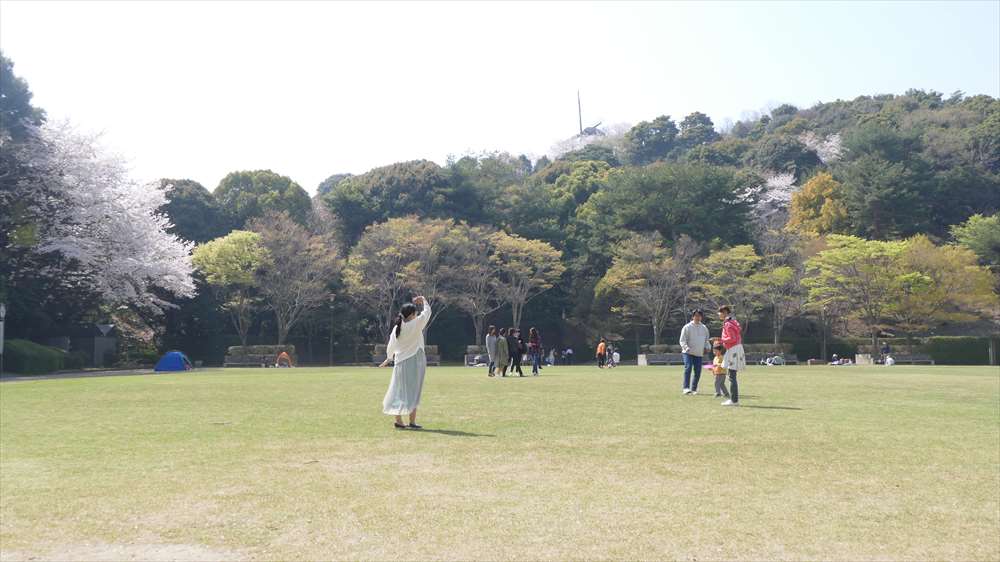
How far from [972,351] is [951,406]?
40930mm

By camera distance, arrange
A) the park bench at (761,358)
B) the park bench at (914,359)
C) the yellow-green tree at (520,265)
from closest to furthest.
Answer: the park bench at (914,359) → the park bench at (761,358) → the yellow-green tree at (520,265)

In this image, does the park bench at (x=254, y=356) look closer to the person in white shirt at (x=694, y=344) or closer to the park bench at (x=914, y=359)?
the person in white shirt at (x=694, y=344)

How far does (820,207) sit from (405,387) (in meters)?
60.3

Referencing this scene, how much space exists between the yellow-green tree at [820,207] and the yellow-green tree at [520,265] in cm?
1861

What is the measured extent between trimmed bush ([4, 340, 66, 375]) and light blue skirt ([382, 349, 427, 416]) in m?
29.0

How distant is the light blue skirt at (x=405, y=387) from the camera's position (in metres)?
10.6

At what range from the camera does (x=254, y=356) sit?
46.4 metres

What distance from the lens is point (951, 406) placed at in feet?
46.7

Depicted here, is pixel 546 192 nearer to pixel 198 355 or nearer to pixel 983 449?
pixel 198 355

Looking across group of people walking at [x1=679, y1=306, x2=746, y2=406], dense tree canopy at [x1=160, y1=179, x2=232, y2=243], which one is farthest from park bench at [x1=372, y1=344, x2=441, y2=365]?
group of people walking at [x1=679, y1=306, x2=746, y2=406]

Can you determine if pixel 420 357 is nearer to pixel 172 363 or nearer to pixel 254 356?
pixel 172 363

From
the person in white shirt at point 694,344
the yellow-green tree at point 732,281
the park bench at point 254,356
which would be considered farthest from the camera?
the yellow-green tree at point 732,281

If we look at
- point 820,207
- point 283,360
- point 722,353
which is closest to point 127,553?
point 722,353

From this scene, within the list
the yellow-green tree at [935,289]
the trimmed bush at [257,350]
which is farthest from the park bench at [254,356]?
the yellow-green tree at [935,289]
